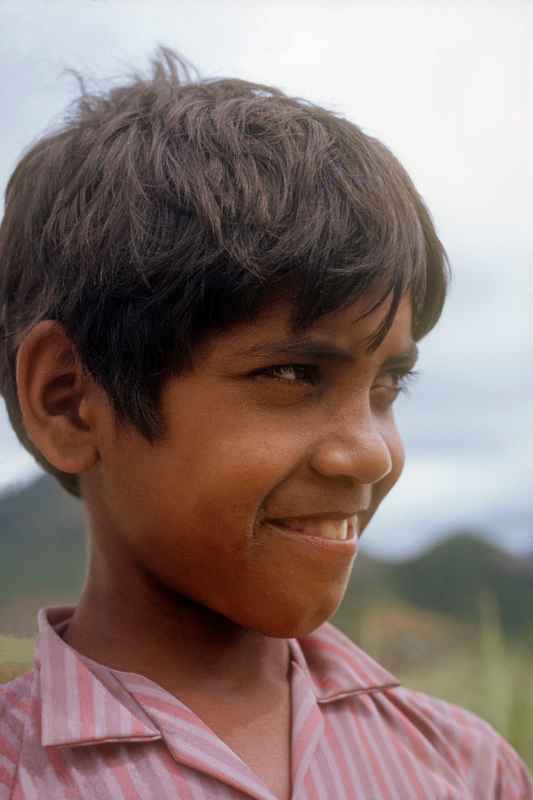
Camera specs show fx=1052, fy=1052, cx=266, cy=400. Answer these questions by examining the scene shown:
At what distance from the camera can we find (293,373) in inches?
→ 27.2

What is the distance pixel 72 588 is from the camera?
0.85 metres

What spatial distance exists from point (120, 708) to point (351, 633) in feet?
1.07

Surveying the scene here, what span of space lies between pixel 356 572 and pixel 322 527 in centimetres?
24

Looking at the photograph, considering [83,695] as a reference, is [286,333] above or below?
above

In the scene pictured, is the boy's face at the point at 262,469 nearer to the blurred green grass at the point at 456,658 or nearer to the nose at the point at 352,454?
the nose at the point at 352,454

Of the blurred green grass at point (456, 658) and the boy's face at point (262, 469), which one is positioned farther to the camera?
the blurred green grass at point (456, 658)

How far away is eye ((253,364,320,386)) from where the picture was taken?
684mm

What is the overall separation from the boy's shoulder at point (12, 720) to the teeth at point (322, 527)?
214 millimetres

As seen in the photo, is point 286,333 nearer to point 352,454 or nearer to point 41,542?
point 352,454

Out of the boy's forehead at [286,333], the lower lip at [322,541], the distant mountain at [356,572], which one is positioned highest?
the boy's forehead at [286,333]

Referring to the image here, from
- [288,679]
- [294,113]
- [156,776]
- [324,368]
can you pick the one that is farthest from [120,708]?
[294,113]

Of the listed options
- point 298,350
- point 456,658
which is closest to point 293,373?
point 298,350

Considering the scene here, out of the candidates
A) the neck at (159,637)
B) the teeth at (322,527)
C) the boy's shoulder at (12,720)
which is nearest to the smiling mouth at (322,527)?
the teeth at (322,527)

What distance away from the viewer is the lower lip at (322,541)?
69 centimetres
